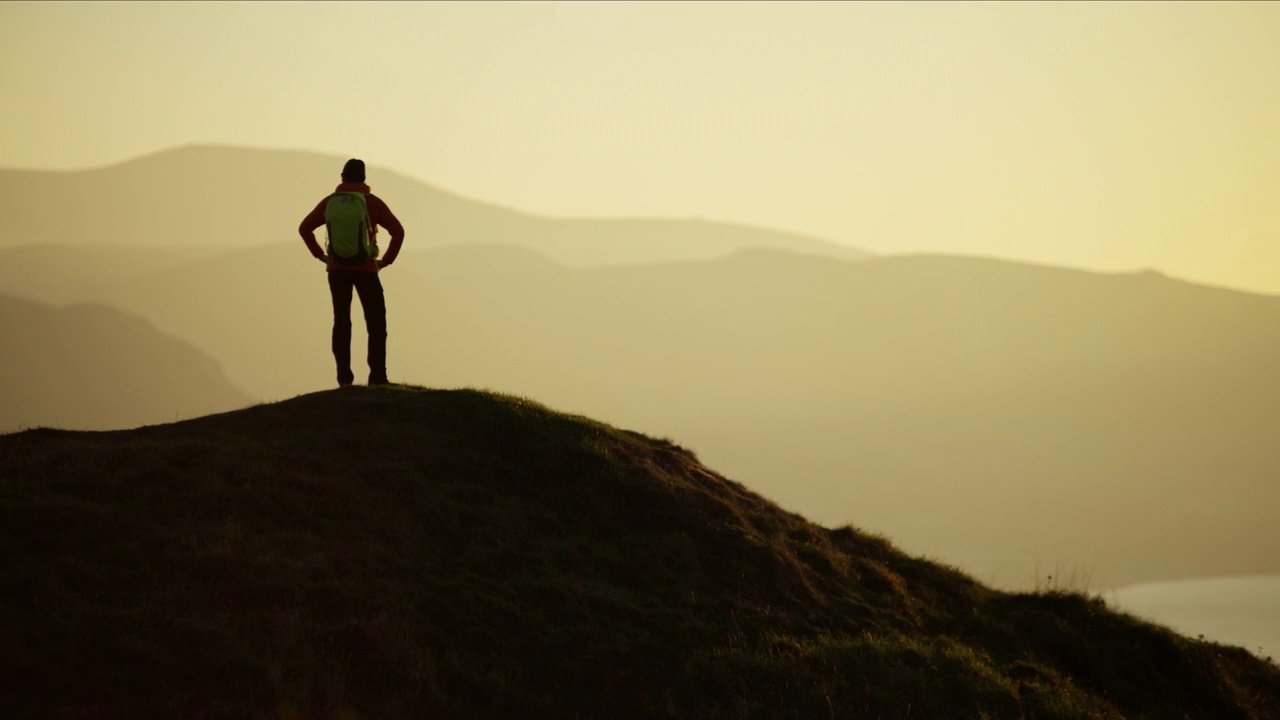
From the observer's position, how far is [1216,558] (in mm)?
131375

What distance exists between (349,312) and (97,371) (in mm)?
139465

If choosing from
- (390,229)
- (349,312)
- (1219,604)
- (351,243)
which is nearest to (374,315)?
(349,312)

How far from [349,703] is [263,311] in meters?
188

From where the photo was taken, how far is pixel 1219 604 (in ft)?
341

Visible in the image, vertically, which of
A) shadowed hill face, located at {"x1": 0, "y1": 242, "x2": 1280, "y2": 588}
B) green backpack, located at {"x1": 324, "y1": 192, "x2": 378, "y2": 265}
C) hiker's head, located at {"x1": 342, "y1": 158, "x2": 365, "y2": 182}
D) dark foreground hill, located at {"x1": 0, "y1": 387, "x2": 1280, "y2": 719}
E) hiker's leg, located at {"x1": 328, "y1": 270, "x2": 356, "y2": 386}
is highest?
shadowed hill face, located at {"x1": 0, "y1": 242, "x2": 1280, "y2": 588}

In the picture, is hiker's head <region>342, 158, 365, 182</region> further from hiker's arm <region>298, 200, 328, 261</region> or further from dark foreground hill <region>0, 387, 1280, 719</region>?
dark foreground hill <region>0, 387, 1280, 719</region>

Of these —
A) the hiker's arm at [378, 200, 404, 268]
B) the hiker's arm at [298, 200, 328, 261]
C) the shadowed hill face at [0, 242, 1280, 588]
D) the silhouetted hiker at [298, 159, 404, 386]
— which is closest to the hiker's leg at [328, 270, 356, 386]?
the silhouetted hiker at [298, 159, 404, 386]

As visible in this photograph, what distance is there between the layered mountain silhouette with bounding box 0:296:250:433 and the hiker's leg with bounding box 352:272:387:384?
11754cm

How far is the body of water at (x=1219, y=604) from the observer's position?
288 ft

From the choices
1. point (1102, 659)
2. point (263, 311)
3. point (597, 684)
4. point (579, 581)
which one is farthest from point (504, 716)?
point (263, 311)

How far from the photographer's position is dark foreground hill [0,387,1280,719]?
379 inches

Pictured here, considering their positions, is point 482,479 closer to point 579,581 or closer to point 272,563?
point 579,581

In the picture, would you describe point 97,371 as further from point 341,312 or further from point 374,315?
point 341,312

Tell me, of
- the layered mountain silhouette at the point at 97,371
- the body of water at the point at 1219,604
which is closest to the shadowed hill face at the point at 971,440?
the body of water at the point at 1219,604
